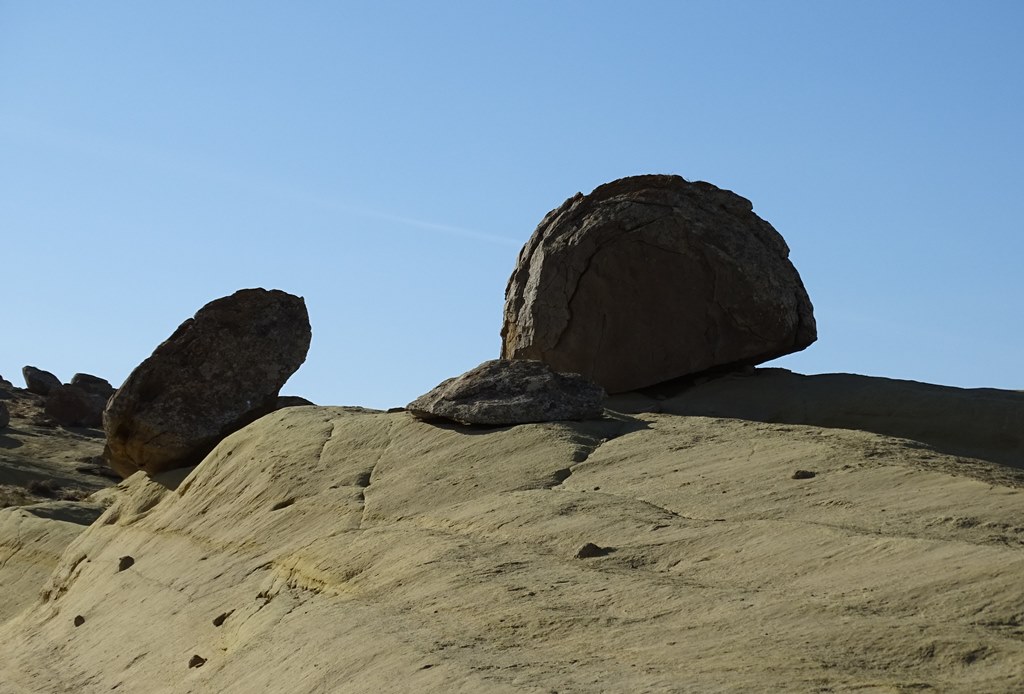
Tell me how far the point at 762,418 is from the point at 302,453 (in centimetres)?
318

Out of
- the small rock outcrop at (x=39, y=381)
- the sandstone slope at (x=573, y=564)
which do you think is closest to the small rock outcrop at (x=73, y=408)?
the small rock outcrop at (x=39, y=381)

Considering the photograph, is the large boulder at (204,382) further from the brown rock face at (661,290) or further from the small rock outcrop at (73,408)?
the small rock outcrop at (73,408)

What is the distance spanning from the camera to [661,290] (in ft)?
32.4

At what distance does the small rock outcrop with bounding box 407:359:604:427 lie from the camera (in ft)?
26.3

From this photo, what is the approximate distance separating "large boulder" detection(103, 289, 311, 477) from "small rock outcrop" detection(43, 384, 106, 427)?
15.1 metres

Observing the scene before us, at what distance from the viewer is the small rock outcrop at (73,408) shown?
26031 millimetres

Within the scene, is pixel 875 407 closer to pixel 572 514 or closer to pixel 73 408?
pixel 572 514

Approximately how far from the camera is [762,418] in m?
8.70

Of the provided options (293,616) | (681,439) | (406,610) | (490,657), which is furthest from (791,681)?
(681,439)

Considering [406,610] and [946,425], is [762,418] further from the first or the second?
[406,610]

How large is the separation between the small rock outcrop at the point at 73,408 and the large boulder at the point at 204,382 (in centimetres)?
1510

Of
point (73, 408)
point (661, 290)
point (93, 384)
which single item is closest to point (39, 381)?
point (93, 384)

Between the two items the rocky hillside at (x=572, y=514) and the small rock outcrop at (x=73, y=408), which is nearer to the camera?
the rocky hillside at (x=572, y=514)

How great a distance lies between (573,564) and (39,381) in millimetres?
28453
